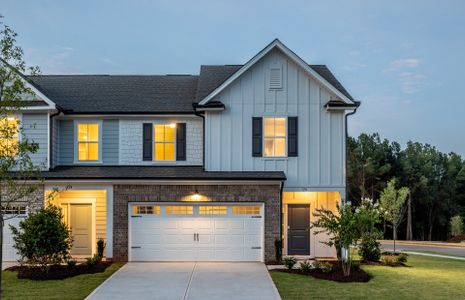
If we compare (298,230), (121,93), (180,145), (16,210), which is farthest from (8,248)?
(298,230)

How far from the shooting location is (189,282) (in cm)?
1457

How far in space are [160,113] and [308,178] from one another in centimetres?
640

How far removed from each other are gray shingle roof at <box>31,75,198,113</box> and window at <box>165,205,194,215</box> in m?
3.96

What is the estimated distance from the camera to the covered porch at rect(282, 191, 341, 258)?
67.8ft

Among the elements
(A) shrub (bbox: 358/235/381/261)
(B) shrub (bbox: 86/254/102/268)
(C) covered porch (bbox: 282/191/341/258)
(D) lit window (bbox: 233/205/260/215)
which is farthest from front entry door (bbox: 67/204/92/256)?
(A) shrub (bbox: 358/235/381/261)

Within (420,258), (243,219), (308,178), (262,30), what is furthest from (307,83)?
(262,30)

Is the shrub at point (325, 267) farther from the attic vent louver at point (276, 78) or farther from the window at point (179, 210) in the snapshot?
the attic vent louver at point (276, 78)

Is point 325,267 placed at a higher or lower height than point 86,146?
lower

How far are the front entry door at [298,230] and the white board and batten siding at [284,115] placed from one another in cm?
166

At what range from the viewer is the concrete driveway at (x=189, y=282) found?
13.0 m

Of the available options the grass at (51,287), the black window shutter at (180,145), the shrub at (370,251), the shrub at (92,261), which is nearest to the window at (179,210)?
the black window shutter at (180,145)

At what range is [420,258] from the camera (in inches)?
848

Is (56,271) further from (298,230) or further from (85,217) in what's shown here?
(298,230)

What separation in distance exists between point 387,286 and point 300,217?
23.0ft
